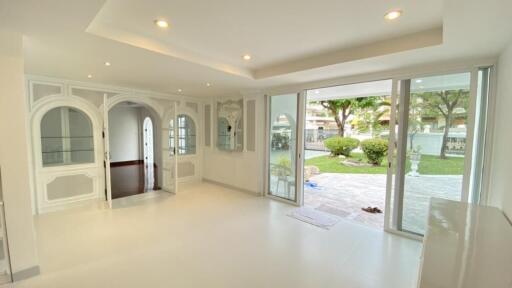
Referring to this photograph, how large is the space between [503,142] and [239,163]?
4.31m

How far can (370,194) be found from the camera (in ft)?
17.5

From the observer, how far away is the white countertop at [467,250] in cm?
103

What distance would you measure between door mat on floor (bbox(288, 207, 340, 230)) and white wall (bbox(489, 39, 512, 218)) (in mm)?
1945

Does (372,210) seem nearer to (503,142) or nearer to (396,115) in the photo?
(396,115)

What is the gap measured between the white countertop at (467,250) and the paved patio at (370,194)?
102 cm

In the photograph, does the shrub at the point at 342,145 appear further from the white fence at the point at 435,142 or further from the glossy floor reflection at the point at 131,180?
the glossy floor reflection at the point at 131,180

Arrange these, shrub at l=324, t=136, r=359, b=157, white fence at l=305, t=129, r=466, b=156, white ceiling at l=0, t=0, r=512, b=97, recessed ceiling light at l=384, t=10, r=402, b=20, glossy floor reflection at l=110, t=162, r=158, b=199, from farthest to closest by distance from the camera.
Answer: shrub at l=324, t=136, r=359, b=157 → glossy floor reflection at l=110, t=162, r=158, b=199 → white fence at l=305, t=129, r=466, b=156 → recessed ceiling light at l=384, t=10, r=402, b=20 → white ceiling at l=0, t=0, r=512, b=97

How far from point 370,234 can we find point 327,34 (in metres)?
2.83

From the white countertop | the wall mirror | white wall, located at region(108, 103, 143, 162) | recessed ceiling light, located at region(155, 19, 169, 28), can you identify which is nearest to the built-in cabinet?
the wall mirror

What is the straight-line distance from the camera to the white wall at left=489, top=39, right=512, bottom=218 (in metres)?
1.93

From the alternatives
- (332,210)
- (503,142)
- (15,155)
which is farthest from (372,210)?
(15,155)

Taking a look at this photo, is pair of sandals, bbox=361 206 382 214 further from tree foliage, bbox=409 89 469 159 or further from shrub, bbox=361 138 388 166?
shrub, bbox=361 138 388 166

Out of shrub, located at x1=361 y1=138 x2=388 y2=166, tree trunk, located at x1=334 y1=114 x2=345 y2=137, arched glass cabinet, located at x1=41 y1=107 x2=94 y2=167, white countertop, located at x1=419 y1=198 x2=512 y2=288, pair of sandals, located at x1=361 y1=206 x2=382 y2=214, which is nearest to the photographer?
white countertop, located at x1=419 y1=198 x2=512 y2=288

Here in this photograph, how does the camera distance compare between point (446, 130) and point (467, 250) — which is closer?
point (467, 250)
